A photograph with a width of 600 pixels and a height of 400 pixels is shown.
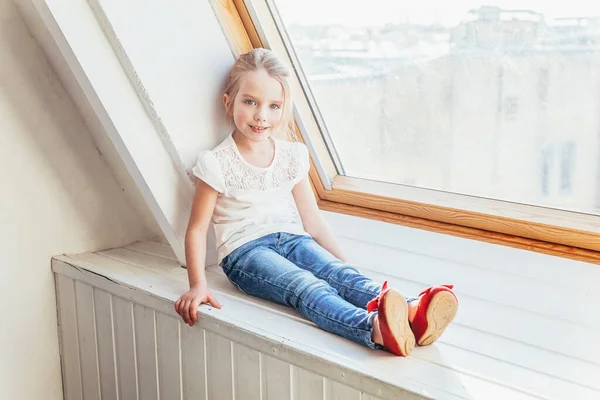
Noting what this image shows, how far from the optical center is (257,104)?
5.56 ft

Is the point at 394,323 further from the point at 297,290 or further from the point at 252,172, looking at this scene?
the point at 252,172

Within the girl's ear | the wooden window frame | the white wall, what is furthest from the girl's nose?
the white wall

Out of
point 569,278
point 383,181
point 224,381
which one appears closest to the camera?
point 224,381

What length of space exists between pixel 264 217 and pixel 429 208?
18.1 inches

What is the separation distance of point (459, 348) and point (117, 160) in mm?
1052

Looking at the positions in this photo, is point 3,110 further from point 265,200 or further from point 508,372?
point 508,372

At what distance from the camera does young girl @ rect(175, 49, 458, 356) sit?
1.54 m

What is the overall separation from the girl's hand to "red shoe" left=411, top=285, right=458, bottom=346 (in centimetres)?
44

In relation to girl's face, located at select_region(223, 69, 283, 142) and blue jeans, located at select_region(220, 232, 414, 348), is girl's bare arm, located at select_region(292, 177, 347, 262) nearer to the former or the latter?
blue jeans, located at select_region(220, 232, 414, 348)

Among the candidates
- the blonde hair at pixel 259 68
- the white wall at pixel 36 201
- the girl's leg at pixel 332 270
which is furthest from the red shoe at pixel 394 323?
the white wall at pixel 36 201

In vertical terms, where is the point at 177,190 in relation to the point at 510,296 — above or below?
above

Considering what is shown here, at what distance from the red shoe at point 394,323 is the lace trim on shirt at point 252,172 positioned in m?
0.51

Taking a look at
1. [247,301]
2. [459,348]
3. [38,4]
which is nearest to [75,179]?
[38,4]

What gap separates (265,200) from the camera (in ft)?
5.66
